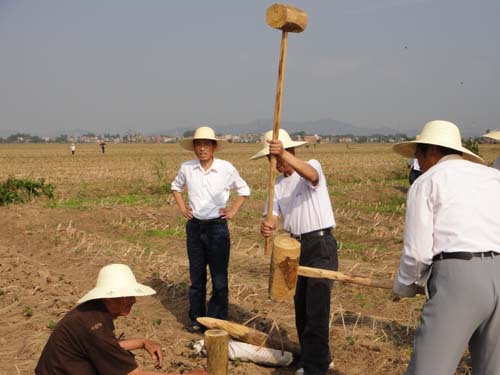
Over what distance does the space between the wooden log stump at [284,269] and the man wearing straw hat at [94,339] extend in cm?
120

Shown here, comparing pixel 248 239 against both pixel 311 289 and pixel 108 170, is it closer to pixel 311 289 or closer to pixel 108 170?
pixel 311 289

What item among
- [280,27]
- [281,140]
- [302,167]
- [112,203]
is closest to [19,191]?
[112,203]

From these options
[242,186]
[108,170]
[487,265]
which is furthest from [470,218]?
[108,170]

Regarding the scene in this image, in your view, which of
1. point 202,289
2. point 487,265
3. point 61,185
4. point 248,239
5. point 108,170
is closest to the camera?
point 487,265

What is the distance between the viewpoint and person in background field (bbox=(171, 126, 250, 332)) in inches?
225

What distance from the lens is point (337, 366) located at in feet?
16.2

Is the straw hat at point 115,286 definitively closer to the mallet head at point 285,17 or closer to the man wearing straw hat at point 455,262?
the man wearing straw hat at point 455,262

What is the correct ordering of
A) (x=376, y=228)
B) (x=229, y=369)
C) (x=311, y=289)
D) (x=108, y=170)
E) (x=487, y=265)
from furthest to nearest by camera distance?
(x=108, y=170), (x=376, y=228), (x=229, y=369), (x=311, y=289), (x=487, y=265)

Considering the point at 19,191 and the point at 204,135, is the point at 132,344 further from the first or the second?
the point at 19,191

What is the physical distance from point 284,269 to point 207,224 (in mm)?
Answer: 1734

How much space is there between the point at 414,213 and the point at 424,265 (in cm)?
29

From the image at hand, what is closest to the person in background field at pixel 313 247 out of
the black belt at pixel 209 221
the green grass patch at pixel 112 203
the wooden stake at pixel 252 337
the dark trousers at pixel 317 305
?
the dark trousers at pixel 317 305

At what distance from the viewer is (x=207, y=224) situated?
5.70 m

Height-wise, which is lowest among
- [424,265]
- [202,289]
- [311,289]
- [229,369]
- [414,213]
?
[229,369]
